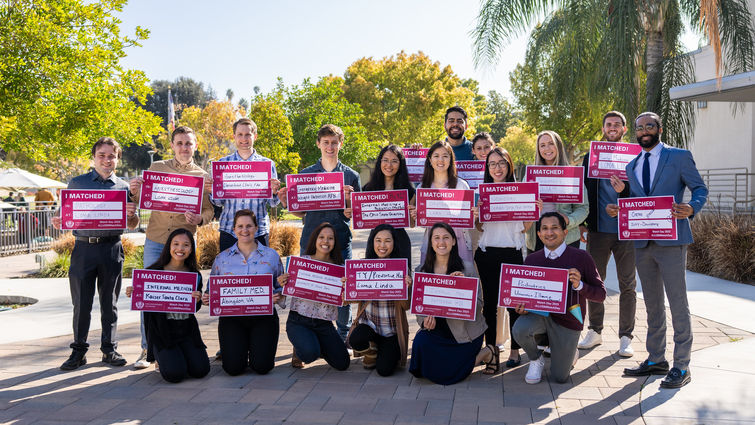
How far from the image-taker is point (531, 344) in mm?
5148

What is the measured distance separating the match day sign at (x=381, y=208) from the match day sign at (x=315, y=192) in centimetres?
28

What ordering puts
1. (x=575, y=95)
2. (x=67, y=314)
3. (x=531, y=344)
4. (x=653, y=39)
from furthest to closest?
(x=575, y=95) < (x=653, y=39) < (x=67, y=314) < (x=531, y=344)

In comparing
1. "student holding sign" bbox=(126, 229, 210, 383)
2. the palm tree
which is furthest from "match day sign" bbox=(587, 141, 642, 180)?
the palm tree

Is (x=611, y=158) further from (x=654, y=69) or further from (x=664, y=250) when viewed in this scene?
(x=654, y=69)

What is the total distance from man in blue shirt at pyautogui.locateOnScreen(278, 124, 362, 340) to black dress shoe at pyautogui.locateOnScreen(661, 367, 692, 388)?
3003mm

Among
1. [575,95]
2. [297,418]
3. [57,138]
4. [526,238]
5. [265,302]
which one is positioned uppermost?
[575,95]

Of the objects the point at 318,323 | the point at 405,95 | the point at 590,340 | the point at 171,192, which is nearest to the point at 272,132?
the point at 405,95

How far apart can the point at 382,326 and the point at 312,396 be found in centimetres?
101

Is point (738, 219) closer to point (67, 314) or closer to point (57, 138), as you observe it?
point (67, 314)

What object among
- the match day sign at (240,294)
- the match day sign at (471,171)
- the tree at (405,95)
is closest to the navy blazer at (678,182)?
the match day sign at (471,171)

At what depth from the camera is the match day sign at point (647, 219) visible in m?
4.93

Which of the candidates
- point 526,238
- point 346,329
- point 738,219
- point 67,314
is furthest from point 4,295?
point 738,219

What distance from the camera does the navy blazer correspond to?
4.95 m

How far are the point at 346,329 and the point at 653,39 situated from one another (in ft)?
31.8
